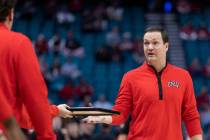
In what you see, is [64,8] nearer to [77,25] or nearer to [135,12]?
[77,25]

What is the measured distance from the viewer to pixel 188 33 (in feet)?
A: 69.2

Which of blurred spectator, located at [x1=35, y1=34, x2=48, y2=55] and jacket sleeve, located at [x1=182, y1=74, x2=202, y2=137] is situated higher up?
jacket sleeve, located at [x1=182, y1=74, x2=202, y2=137]

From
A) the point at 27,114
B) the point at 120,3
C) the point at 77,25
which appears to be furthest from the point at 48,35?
the point at 27,114

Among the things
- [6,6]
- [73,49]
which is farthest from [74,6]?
[6,6]

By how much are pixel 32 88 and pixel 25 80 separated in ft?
0.21

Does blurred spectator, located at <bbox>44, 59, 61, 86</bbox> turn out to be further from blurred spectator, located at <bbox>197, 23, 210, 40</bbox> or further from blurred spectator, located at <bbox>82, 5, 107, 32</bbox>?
blurred spectator, located at <bbox>197, 23, 210, 40</bbox>

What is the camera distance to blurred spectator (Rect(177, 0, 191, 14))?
23.1 meters

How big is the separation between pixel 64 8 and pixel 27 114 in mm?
18764

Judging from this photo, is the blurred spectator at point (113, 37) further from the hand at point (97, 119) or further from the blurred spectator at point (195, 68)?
the hand at point (97, 119)

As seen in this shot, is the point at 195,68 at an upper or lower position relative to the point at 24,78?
lower

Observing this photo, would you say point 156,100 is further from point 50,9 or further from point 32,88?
point 50,9

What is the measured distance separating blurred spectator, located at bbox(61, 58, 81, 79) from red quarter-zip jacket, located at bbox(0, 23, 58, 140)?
14.5 m

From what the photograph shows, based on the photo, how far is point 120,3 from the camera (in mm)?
23875

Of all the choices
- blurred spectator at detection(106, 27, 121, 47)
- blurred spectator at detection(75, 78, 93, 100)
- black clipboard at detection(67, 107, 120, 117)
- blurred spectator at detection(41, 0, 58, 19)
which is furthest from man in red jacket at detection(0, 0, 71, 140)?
blurred spectator at detection(41, 0, 58, 19)
